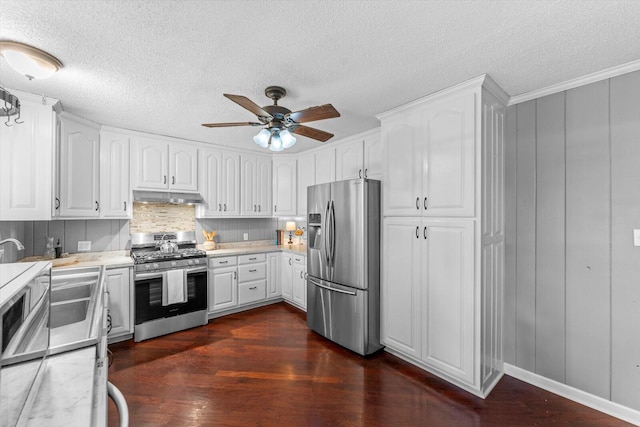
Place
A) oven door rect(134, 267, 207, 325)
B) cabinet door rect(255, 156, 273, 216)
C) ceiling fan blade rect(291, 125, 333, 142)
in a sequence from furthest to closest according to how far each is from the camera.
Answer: cabinet door rect(255, 156, 273, 216)
oven door rect(134, 267, 207, 325)
ceiling fan blade rect(291, 125, 333, 142)

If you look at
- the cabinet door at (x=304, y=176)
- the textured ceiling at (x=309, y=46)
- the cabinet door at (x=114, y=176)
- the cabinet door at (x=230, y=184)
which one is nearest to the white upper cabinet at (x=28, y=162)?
the textured ceiling at (x=309, y=46)

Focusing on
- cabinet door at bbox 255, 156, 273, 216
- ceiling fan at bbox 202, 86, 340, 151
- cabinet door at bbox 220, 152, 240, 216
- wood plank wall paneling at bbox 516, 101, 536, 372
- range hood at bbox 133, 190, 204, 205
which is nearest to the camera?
ceiling fan at bbox 202, 86, 340, 151

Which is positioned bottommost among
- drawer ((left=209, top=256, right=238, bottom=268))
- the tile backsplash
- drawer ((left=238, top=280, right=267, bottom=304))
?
drawer ((left=238, top=280, right=267, bottom=304))

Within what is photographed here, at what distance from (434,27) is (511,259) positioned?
2055 mm

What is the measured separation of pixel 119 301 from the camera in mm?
3150

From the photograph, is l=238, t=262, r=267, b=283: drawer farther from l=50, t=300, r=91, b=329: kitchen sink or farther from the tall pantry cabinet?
l=50, t=300, r=91, b=329: kitchen sink

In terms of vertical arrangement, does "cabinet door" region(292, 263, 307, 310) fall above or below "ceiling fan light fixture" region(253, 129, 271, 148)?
below

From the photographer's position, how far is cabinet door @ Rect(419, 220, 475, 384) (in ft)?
7.47

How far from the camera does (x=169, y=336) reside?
132 inches

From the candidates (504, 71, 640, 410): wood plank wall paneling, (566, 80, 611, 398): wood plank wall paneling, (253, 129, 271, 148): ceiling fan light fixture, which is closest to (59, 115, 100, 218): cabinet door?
(253, 129, 271, 148): ceiling fan light fixture

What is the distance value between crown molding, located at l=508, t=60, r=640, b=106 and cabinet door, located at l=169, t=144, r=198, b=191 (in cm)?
370

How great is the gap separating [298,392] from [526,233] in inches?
91.8

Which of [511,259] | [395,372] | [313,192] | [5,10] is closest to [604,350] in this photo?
[511,259]

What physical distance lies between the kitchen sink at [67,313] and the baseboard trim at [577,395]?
319 cm
